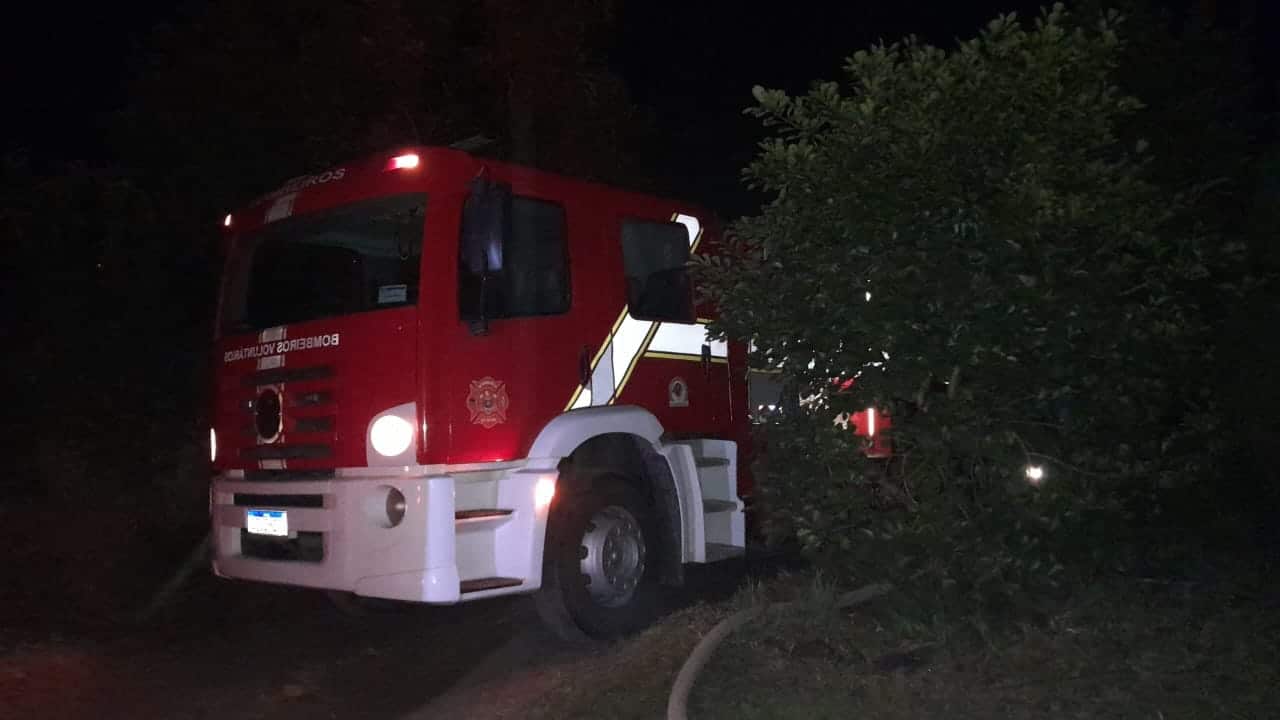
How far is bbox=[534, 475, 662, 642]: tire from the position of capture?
6711 mm

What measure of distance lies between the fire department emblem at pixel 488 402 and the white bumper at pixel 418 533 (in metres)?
0.27

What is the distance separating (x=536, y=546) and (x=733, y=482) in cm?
201

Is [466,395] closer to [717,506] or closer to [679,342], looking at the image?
[679,342]

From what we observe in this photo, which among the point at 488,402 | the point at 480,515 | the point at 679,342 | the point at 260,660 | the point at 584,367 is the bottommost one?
the point at 260,660

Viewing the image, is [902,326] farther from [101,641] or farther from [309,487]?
[101,641]

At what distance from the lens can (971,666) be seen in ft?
17.6

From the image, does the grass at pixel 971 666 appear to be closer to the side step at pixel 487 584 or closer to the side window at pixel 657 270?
the side step at pixel 487 584

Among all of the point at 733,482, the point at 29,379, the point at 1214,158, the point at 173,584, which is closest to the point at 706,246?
the point at 733,482

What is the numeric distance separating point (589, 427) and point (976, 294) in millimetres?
2558

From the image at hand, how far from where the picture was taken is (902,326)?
5.32 meters

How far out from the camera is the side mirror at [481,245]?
6188mm

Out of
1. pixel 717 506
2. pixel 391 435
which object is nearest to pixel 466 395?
pixel 391 435

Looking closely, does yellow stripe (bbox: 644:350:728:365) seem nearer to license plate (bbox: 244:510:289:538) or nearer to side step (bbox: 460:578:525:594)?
side step (bbox: 460:578:525:594)

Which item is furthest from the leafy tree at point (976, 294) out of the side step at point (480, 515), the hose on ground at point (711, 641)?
the side step at point (480, 515)
